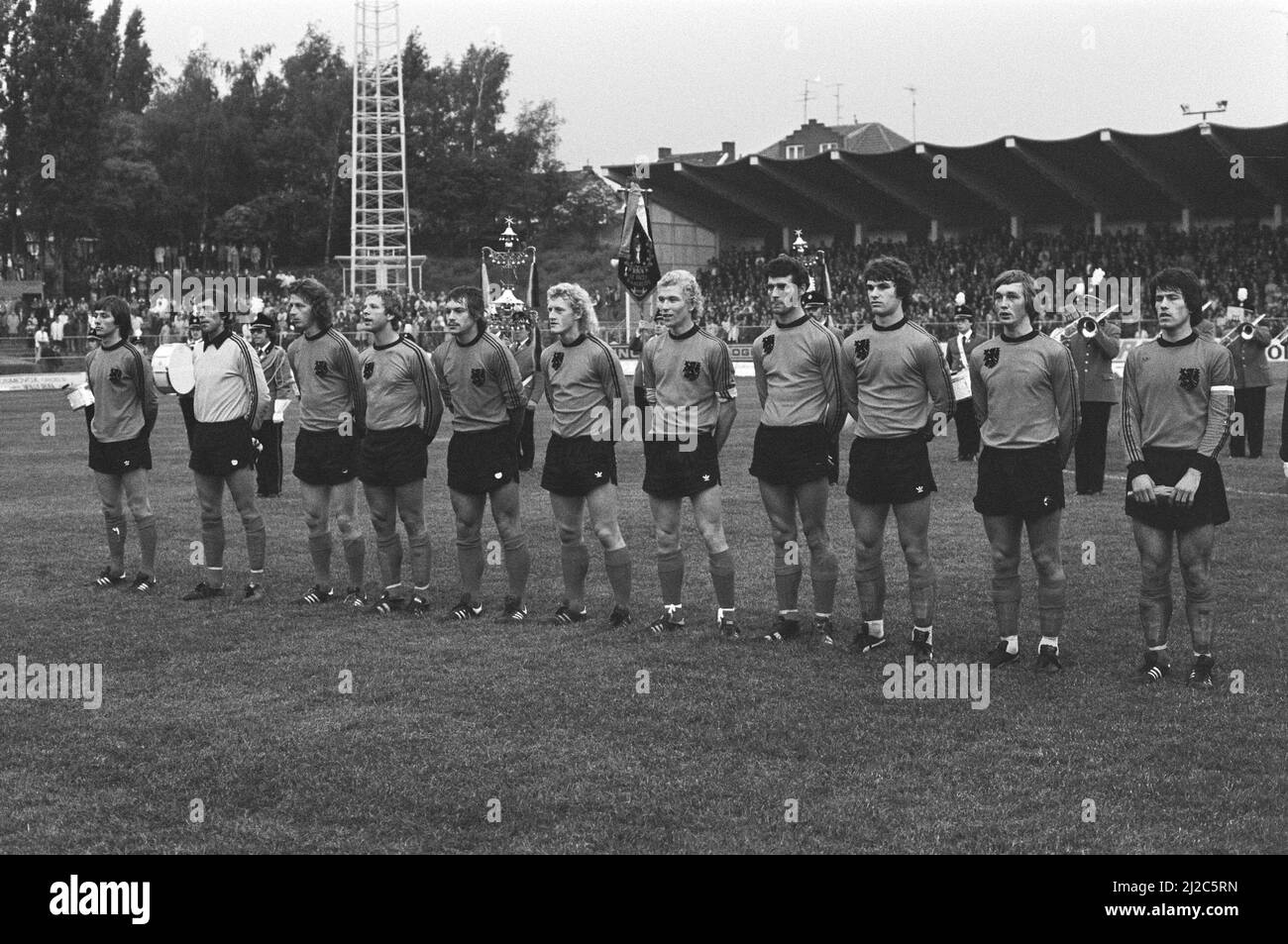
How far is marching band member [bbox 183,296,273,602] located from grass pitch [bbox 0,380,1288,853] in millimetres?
482

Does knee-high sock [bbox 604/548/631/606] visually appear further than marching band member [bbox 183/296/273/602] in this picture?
No

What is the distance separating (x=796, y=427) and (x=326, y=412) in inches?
133

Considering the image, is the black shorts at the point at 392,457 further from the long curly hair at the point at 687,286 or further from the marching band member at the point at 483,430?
the long curly hair at the point at 687,286

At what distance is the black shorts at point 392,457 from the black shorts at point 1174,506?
4.64m

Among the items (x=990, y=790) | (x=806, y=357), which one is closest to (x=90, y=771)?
(x=990, y=790)

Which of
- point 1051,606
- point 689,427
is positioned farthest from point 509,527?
point 1051,606

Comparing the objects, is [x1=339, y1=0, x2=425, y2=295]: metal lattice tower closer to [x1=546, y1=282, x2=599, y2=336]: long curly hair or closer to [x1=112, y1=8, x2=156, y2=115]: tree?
[x1=112, y1=8, x2=156, y2=115]: tree

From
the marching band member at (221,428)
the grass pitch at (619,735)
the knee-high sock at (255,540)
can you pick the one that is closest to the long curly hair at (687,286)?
the grass pitch at (619,735)

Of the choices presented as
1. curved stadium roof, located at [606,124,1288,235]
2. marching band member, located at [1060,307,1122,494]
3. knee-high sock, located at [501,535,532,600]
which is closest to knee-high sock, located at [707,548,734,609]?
knee-high sock, located at [501,535,532,600]

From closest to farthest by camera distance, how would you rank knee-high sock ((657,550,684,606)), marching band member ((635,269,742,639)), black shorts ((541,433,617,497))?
marching band member ((635,269,742,639)) → knee-high sock ((657,550,684,606)) → black shorts ((541,433,617,497))

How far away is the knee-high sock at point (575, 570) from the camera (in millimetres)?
9148

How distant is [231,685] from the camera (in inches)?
305

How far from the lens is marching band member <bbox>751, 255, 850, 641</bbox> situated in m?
8.46

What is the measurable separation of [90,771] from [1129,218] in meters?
50.2
